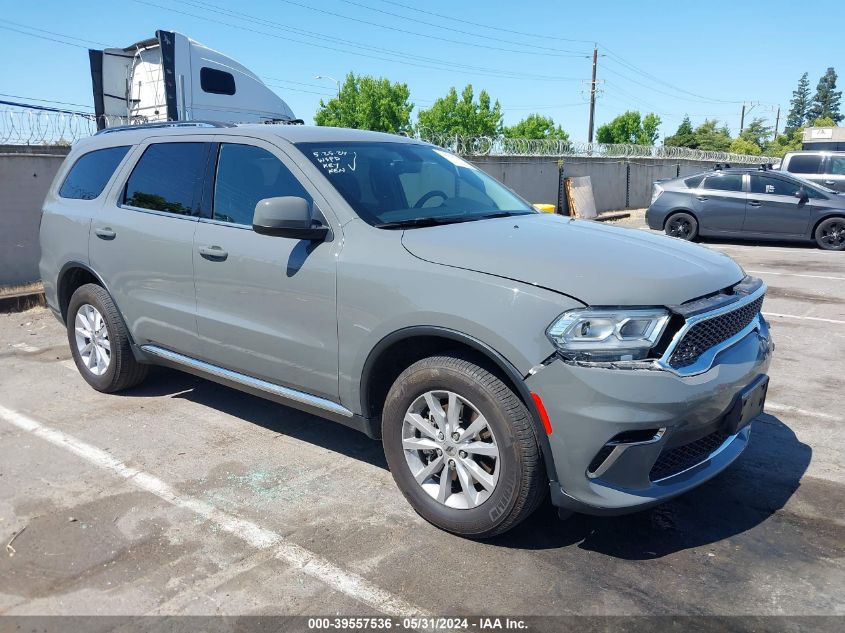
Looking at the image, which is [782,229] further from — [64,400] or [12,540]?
[12,540]

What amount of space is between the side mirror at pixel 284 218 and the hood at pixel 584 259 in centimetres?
52

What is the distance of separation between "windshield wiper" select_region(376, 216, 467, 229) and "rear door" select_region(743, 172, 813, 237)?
39.5ft

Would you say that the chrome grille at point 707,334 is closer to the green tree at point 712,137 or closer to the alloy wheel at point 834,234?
the alloy wheel at point 834,234

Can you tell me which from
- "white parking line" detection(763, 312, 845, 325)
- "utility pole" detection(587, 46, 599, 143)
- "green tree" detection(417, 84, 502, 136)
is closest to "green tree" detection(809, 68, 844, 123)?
"green tree" detection(417, 84, 502, 136)

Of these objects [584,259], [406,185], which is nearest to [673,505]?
[584,259]

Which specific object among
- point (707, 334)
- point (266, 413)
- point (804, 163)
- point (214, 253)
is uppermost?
point (804, 163)

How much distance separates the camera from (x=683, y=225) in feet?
49.0

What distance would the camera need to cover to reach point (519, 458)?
3.02 m

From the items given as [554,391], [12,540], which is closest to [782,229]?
[554,391]

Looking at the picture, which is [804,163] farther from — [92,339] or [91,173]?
[92,339]

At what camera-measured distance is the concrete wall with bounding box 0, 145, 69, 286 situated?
30.3 ft

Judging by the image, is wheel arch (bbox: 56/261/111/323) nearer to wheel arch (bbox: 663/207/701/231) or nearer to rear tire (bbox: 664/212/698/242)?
rear tire (bbox: 664/212/698/242)

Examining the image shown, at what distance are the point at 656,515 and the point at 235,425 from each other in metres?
2.72

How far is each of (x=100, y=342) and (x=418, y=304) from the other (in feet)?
10.3
